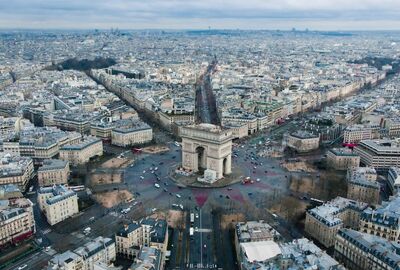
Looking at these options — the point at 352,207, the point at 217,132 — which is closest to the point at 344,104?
the point at 217,132

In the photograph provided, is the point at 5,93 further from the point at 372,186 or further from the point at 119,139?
the point at 372,186

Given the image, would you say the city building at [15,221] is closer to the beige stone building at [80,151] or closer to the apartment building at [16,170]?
the apartment building at [16,170]

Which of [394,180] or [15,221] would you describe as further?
[394,180]

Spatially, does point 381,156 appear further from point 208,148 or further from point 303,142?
point 208,148

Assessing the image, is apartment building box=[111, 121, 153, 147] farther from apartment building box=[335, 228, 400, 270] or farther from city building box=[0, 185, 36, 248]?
apartment building box=[335, 228, 400, 270]

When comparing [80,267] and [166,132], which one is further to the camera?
[166,132]

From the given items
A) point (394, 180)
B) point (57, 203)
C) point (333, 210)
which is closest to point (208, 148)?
point (333, 210)

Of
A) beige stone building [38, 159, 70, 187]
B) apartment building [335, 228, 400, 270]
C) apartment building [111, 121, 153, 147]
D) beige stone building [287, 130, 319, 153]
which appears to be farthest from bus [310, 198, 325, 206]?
apartment building [111, 121, 153, 147]
